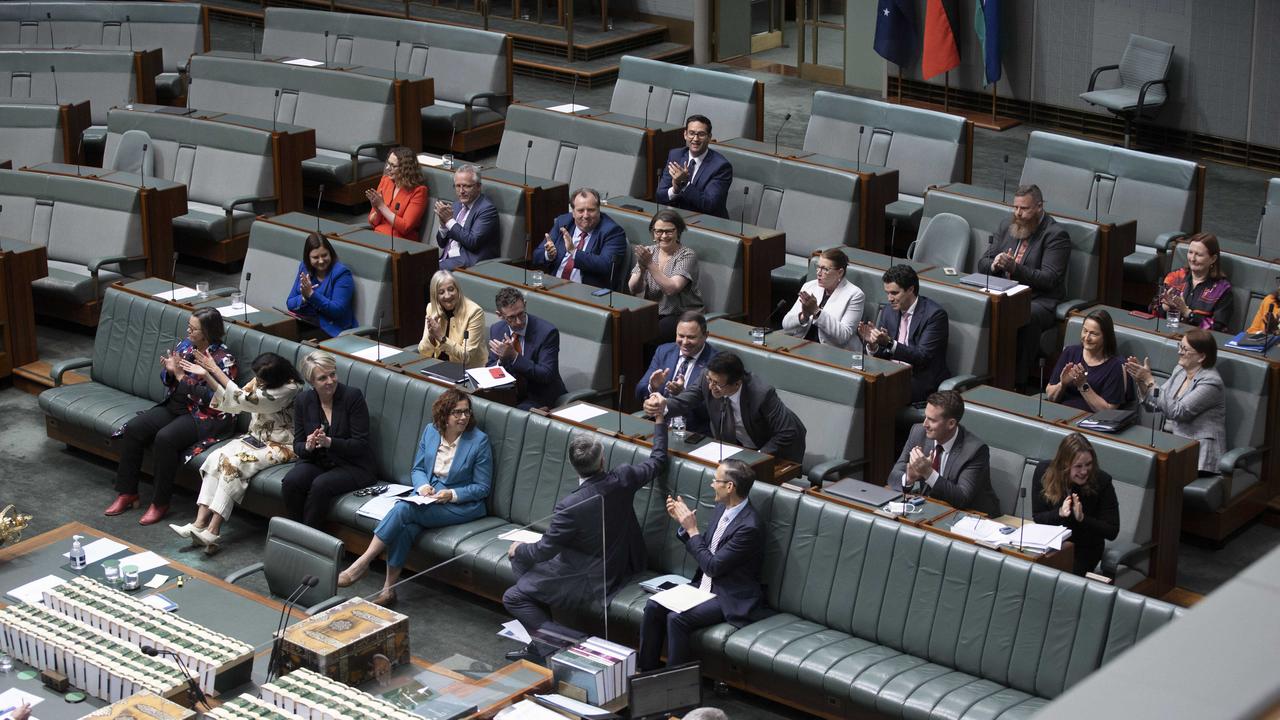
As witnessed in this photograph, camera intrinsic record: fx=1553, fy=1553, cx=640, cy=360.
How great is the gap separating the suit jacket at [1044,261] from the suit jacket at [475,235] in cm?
251

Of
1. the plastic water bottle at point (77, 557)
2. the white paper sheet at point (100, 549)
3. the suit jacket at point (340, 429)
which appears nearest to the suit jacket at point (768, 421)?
the suit jacket at point (340, 429)

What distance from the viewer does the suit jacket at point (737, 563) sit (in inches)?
204

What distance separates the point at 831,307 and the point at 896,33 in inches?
221

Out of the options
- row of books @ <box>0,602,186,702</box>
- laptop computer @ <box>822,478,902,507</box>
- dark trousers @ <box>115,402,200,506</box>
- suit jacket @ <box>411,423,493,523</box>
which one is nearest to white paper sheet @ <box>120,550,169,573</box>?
row of books @ <box>0,602,186,702</box>

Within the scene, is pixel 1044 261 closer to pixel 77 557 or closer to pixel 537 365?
pixel 537 365

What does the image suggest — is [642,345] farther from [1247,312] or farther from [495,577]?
[1247,312]

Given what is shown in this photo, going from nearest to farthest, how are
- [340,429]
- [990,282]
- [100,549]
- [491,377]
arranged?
[100,549], [340,429], [491,377], [990,282]

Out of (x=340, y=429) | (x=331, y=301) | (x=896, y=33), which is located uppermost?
(x=896, y=33)

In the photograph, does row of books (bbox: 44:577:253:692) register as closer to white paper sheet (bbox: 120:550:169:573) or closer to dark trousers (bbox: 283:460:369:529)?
white paper sheet (bbox: 120:550:169:573)

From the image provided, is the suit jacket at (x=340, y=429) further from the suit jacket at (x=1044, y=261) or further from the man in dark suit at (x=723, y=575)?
the suit jacket at (x=1044, y=261)

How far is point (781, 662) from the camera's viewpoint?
499 cm

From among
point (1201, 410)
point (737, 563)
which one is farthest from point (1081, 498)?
point (737, 563)

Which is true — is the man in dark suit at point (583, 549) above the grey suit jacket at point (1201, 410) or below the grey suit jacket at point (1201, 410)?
below

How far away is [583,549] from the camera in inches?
211
